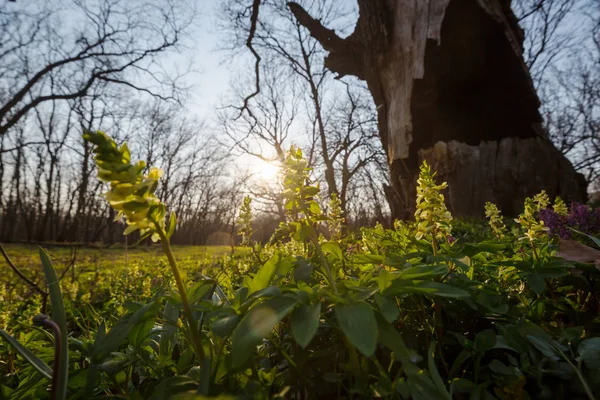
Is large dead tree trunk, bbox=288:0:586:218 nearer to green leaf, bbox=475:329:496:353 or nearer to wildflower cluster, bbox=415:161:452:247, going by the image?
wildflower cluster, bbox=415:161:452:247

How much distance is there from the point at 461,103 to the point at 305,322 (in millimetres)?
8021

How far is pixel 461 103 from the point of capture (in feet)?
23.8

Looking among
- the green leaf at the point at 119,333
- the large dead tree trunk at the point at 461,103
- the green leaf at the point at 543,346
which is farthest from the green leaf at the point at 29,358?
the large dead tree trunk at the point at 461,103

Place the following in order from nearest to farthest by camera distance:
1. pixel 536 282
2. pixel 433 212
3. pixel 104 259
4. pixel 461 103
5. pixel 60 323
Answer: pixel 60 323 → pixel 536 282 → pixel 433 212 → pixel 461 103 → pixel 104 259

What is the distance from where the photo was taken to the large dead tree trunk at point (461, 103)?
6.09m

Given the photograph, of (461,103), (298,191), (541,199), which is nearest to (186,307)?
(298,191)

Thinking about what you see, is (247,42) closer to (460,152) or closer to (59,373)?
(460,152)

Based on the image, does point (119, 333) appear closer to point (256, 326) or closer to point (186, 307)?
point (186, 307)

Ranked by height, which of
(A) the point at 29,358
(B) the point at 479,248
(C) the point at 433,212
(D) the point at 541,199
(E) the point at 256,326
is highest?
(D) the point at 541,199

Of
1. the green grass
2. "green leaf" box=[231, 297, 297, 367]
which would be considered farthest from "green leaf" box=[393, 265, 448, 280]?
the green grass

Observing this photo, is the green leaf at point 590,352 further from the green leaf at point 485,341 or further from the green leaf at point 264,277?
the green leaf at point 264,277

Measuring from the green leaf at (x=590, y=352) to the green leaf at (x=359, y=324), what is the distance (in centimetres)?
52

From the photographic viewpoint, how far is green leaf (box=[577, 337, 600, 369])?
69cm

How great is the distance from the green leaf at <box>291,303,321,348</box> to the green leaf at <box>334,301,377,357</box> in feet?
0.15
